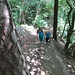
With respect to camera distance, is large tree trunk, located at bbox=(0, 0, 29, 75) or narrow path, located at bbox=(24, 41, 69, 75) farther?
narrow path, located at bbox=(24, 41, 69, 75)

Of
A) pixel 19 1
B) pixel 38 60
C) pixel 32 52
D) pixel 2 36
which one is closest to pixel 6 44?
pixel 2 36

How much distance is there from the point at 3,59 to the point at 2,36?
206 mm

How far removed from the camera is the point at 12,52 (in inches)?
70.5

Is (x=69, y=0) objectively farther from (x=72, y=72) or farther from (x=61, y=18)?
(x=61, y=18)

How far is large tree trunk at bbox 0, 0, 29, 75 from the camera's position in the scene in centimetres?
174

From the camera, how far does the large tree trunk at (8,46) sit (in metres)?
1.74

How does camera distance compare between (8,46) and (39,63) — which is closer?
(8,46)

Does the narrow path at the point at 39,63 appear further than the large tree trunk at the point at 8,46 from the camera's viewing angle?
Yes

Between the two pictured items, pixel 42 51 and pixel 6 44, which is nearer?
pixel 6 44

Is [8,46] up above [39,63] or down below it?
above

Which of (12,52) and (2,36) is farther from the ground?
(2,36)

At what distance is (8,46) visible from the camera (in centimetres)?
176

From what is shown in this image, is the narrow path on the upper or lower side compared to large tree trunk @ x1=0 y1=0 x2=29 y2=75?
lower

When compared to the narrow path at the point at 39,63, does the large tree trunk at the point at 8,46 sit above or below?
above
